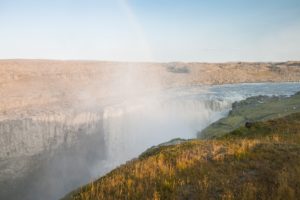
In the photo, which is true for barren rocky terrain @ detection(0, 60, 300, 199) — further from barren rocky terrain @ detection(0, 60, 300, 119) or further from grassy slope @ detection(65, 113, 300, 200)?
grassy slope @ detection(65, 113, 300, 200)

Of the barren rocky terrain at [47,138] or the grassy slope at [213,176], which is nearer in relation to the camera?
the grassy slope at [213,176]

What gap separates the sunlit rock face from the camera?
36375 mm

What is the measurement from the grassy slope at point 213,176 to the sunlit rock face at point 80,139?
26.7 metres

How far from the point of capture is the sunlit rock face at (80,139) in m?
36.4

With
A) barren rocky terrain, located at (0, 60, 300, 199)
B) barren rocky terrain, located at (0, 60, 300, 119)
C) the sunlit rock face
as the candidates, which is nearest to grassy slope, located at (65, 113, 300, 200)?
the sunlit rock face

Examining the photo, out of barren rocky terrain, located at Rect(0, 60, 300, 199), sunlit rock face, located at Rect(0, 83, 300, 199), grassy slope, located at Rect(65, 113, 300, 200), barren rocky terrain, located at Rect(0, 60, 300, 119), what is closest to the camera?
grassy slope, located at Rect(65, 113, 300, 200)

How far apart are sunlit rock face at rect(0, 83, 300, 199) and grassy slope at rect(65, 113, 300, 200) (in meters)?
26.7

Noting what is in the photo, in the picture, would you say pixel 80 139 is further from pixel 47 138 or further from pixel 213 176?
pixel 213 176

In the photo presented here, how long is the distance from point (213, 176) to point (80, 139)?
36.6m

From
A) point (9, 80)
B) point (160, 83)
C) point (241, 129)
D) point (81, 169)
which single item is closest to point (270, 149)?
point (241, 129)

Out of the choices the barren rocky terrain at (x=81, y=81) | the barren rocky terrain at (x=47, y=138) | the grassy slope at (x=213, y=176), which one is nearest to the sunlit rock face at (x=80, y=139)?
the barren rocky terrain at (x=47, y=138)

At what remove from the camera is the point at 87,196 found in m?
9.80

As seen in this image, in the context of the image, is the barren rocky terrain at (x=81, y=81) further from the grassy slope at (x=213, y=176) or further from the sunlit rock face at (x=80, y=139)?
the grassy slope at (x=213, y=176)

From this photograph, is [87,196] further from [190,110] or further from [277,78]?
[277,78]
